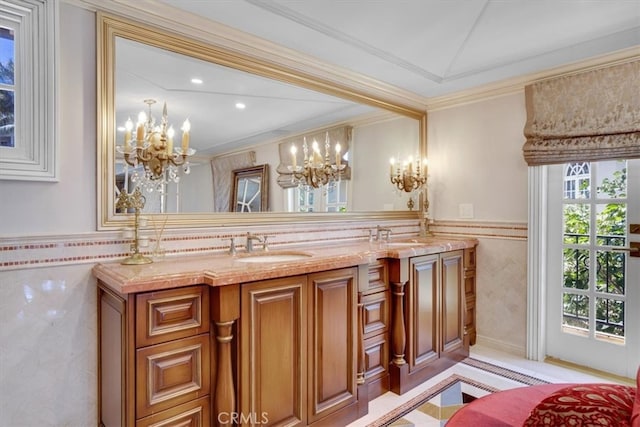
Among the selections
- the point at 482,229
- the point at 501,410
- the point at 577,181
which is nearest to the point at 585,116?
the point at 577,181

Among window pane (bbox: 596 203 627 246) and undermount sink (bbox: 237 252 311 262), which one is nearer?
undermount sink (bbox: 237 252 311 262)

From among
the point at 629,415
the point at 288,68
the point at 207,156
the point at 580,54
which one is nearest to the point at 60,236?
the point at 207,156

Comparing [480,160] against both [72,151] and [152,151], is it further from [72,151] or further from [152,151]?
[72,151]

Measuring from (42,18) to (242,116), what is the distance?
1035 mm

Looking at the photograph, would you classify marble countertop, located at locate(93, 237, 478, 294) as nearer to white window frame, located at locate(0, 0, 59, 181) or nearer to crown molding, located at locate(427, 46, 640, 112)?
white window frame, located at locate(0, 0, 59, 181)

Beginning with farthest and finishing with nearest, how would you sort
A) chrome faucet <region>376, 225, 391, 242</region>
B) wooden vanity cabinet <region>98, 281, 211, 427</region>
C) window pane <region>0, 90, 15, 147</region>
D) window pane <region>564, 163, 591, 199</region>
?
chrome faucet <region>376, 225, 391, 242</region> < window pane <region>564, 163, 591, 199</region> < window pane <region>0, 90, 15, 147</region> < wooden vanity cabinet <region>98, 281, 211, 427</region>

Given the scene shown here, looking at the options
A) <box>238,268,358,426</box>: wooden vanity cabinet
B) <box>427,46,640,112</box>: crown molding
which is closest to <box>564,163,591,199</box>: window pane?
<box>427,46,640,112</box>: crown molding

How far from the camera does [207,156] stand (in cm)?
212

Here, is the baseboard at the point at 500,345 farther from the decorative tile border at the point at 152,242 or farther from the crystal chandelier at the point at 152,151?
the crystal chandelier at the point at 152,151

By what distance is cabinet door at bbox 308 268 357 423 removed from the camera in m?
1.85

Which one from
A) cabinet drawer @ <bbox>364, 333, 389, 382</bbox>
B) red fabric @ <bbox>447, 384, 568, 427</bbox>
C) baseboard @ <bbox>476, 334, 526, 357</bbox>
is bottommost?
baseboard @ <bbox>476, 334, 526, 357</bbox>

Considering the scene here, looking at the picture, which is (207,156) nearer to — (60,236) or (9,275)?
(60,236)

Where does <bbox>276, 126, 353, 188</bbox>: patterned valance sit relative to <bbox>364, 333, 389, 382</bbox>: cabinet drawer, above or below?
above

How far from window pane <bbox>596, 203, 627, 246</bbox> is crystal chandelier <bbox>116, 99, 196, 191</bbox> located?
279 cm
